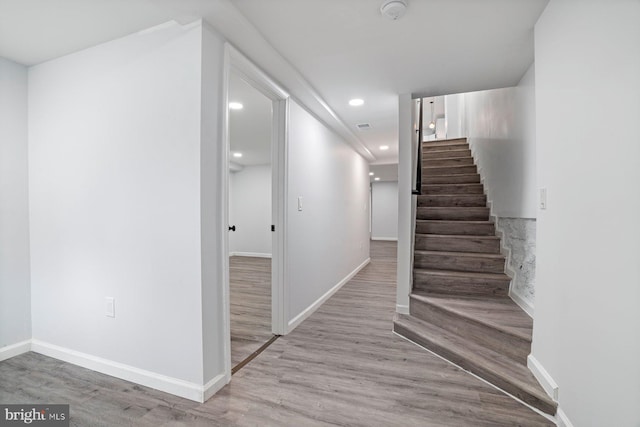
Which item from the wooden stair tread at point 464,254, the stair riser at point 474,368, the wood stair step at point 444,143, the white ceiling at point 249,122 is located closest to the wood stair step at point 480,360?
the stair riser at point 474,368

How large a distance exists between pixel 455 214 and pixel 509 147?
3.59 feet

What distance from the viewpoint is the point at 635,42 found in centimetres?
97

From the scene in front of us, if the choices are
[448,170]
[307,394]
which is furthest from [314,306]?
[448,170]

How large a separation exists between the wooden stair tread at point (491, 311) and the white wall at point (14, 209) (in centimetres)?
327

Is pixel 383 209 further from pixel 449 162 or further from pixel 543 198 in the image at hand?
pixel 543 198

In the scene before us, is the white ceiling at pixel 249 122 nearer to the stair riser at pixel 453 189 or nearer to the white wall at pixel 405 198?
the white wall at pixel 405 198

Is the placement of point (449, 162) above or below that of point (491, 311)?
above

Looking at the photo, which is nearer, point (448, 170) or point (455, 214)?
point (455, 214)

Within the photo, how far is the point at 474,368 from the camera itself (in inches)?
75.2

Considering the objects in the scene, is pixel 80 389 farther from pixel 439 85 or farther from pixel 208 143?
pixel 439 85

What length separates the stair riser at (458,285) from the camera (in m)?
2.59

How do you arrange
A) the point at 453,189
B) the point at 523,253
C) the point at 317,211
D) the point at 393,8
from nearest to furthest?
the point at 393,8 → the point at 523,253 → the point at 317,211 → the point at 453,189

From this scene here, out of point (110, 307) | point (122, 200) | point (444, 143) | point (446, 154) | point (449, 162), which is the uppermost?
point (444, 143)

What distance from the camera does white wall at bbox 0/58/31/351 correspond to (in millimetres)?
2066
